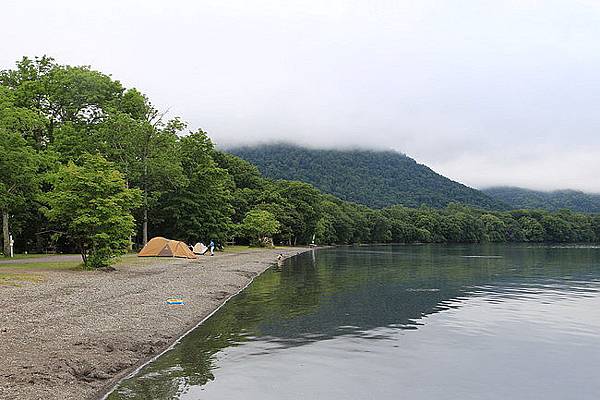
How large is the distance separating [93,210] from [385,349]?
23.2 metres

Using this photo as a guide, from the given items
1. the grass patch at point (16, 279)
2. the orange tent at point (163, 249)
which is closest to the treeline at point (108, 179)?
the orange tent at point (163, 249)

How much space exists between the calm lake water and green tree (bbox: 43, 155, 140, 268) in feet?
32.7

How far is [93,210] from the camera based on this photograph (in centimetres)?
3378

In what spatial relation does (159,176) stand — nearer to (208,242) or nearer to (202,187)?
(202,187)

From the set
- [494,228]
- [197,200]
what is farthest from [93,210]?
[494,228]

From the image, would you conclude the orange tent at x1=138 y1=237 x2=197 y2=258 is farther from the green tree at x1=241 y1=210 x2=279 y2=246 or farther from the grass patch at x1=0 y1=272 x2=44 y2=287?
the green tree at x1=241 y1=210 x2=279 y2=246

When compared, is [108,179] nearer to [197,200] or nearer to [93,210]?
[93,210]

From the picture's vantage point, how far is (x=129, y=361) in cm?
1419

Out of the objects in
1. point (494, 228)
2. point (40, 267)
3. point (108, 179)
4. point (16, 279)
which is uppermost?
point (108, 179)

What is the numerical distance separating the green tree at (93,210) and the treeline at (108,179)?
0.07 metres

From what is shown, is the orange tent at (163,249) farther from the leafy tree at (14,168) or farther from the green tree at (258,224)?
the green tree at (258,224)

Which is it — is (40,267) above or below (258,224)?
below

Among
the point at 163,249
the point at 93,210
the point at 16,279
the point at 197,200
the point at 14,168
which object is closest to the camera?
the point at 16,279

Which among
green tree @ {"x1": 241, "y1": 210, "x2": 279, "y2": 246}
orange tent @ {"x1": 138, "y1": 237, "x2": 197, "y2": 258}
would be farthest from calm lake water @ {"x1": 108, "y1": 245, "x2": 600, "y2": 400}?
green tree @ {"x1": 241, "y1": 210, "x2": 279, "y2": 246}
